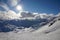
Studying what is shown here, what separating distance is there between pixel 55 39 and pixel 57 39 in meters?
0.33

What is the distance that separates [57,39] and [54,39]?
511 millimetres

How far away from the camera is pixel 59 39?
16875 mm

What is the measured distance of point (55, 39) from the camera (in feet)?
57.1

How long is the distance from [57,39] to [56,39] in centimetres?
19

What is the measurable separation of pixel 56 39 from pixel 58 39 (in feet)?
1.32

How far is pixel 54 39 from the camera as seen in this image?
17516mm

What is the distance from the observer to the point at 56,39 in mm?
17375

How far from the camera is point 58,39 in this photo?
672 inches

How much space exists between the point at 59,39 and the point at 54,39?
3.02 ft

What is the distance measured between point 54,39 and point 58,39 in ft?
2.33

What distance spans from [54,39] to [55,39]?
7.0 inches

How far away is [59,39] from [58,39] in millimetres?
220

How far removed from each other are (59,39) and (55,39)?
2.44ft
